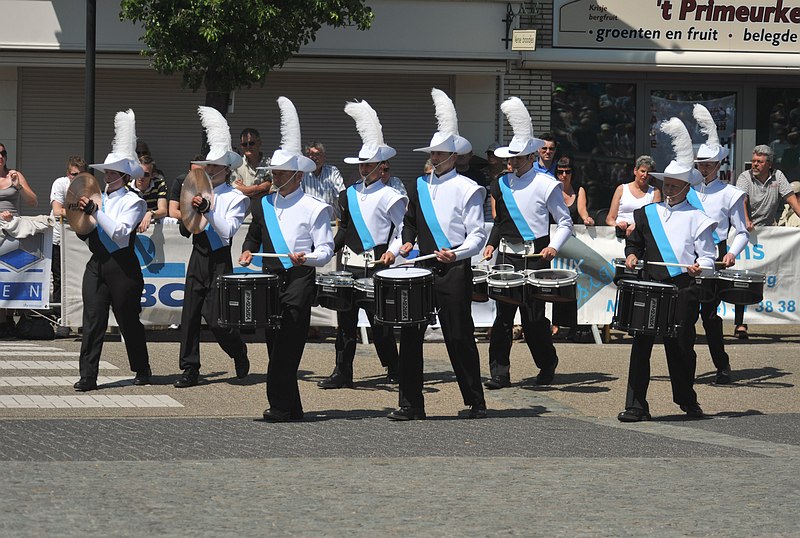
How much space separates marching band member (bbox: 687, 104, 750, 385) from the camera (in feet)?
41.9

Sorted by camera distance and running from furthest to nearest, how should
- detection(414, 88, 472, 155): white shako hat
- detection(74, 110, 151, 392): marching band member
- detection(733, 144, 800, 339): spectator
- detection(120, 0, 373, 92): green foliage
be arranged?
detection(120, 0, 373, 92): green foliage
detection(733, 144, 800, 339): spectator
detection(74, 110, 151, 392): marching band member
detection(414, 88, 472, 155): white shako hat

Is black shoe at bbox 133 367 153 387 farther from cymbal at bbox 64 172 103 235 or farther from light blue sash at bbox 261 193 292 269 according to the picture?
light blue sash at bbox 261 193 292 269

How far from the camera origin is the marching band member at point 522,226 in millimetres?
12344

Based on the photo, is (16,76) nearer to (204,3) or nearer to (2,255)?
→ (204,3)

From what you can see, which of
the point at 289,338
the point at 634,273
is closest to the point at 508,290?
the point at 634,273

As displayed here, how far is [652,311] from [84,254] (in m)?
6.91

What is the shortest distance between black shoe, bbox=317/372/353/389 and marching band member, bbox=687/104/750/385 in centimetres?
314

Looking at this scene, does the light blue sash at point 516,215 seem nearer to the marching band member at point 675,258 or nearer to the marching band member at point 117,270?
the marching band member at point 675,258

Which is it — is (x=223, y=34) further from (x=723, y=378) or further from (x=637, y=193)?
(x=723, y=378)

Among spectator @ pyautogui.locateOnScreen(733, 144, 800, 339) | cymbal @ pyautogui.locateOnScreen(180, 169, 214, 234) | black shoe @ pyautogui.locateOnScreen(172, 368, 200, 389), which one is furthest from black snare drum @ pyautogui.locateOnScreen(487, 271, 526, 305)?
spectator @ pyautogui.locateOnScreen(733, 144, 800, 339)

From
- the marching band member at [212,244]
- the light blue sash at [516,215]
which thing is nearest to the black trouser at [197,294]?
the marching band member at [212,244]

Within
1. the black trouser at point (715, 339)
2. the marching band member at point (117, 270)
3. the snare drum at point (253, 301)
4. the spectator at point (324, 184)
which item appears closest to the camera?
the snare drum at point (253, 301)

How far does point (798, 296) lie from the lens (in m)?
16.1

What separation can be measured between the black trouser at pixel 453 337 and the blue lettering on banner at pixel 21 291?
19.3 feet
